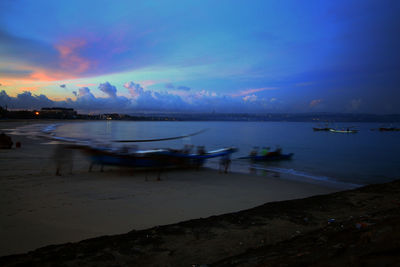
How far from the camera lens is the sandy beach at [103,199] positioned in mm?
5672

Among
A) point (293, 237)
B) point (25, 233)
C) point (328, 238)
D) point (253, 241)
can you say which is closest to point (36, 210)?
point (25, 233)

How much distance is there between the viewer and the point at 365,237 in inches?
135

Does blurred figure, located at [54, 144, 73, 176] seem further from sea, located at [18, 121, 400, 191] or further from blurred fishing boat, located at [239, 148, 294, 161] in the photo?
blurred fishing boat, located at [239, 148, 294, 161]

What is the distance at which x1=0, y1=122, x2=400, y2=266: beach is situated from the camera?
4.51 meters

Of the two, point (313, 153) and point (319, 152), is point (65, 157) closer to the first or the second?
point (313, 153)

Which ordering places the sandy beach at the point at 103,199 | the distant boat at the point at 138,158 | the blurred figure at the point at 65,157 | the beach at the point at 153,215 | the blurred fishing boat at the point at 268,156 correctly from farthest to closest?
the blurred fishing boat at the point at 268,156, the distant boat at the point at 138,158, the blurred figure at the point at 65,157, the sandy beach at the point at 103,199, the beach at the point at 153,215

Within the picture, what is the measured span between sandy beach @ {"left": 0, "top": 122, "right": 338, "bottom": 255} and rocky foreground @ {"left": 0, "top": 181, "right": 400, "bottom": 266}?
0.91 m

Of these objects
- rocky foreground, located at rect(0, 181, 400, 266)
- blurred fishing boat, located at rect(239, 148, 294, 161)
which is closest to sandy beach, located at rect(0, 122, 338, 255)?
rocky foreground, located at rect(0, 181, 400, 266)

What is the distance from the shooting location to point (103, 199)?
8094 mm

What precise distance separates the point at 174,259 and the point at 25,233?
3.51 metres

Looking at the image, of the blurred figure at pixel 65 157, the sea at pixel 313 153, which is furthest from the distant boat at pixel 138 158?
the sea at pixel 313 153

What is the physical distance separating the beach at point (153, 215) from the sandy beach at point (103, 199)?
0.02m

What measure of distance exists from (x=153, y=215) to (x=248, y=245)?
119 inches

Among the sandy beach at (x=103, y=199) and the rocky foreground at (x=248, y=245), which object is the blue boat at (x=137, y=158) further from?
the rocky foreground at (x=248, y=245)
